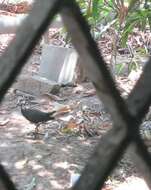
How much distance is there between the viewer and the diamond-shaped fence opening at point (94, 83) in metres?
0.94

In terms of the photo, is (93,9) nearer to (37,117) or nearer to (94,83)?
(37,117)

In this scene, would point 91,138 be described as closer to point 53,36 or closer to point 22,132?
point 22,132

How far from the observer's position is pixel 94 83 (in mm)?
986

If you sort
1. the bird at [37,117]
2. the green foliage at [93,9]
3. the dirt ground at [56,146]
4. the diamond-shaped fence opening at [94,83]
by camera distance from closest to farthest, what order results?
1. the diamond-shaped fence opening at [94,83]
2. the dirt ground at [56,146]
3. the green foliage at [93,9]
4. the bird at [37,117]

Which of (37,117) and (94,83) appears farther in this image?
(37,117)

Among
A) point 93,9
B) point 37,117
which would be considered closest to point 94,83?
point 93,9

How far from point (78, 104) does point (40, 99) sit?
2.13 feet

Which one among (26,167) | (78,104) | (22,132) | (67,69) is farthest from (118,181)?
(67,69)

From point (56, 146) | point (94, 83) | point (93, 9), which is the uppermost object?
point (94, 83)

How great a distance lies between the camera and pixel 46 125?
18.1 feet

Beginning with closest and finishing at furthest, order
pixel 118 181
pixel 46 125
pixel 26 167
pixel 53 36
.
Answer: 1. pixel 118 181
2. pixel 26 167
3. pixel 46 125
4. pixel 53 36

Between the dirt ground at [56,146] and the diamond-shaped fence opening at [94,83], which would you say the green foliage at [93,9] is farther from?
the diamond-shaped fence opening at [94,83]

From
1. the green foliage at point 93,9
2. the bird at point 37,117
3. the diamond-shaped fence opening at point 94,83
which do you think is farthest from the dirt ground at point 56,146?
the diamond-shaped fence opening at point 94,83

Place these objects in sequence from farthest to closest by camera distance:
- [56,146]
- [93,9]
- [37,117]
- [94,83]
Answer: [37,117] < [56,146] < [93,9] < [94,83]
